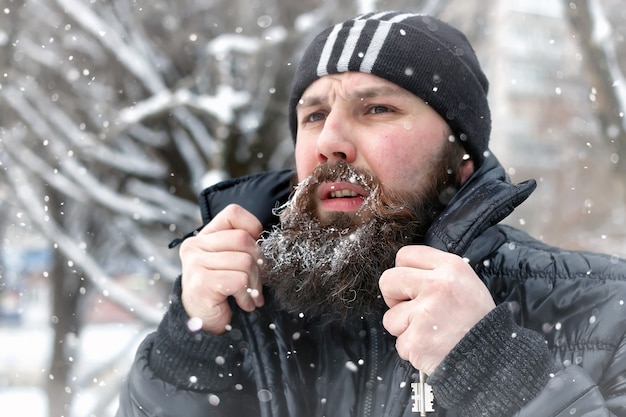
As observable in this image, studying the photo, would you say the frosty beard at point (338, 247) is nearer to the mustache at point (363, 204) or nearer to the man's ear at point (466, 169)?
the mustache at point (363, 204)

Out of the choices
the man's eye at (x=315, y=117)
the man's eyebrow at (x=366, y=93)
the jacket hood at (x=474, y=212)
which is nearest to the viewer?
the jacket hood at (x=474, y=212)

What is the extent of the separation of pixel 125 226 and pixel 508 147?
52.3ft

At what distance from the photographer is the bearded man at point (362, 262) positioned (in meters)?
1.87

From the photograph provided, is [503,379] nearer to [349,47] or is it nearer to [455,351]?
[455,351]

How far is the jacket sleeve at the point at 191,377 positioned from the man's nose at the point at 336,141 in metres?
0.69

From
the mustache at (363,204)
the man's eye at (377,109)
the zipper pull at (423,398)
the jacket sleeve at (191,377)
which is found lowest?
the jacket sleeve at (191,377)

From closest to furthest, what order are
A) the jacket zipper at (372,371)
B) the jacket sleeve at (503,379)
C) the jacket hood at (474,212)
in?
the jacket sleeve at (503,379) < the jacket hood at (474,212) < the jacket zipper at (372,371)

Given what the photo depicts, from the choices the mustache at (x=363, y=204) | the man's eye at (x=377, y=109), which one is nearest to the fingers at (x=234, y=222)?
the mustache at (x=363, y=204)

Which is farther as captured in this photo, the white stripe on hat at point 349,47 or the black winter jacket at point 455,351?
the white stripe on hat at point 349,47

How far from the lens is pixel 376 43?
232cm

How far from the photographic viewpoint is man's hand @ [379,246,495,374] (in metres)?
1.59

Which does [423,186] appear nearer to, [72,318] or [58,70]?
[58,70]

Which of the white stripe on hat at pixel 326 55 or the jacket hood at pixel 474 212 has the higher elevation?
the white stripe on hat at pixel 326 55

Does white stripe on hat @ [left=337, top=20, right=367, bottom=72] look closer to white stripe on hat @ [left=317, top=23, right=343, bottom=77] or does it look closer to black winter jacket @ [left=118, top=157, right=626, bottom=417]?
white stripe on hat @ [left=317, top=23, right=343, bottom=77]
